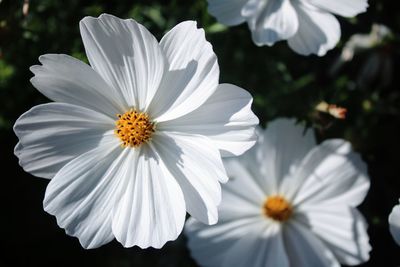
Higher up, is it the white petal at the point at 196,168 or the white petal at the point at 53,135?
the white petal at the point at 53,135

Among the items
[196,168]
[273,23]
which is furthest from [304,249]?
[273,23]

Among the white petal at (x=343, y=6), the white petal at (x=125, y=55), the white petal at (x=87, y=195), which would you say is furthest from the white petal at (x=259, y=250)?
the white petal at (x=343, y=6)

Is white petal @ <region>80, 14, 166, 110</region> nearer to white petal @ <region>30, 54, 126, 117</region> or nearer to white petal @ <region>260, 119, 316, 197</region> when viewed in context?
white petal @ <region>30, 54, 126, 117</region>

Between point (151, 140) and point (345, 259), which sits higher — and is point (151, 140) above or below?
above

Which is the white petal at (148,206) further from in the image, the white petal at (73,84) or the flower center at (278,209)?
the flower center at (278,209)

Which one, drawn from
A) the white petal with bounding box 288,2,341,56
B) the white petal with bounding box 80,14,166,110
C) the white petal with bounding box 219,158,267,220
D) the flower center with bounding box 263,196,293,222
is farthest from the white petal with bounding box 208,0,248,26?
the flower center with bounding box 263,196,293,222

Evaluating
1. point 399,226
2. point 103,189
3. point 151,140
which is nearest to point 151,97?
point 151,140

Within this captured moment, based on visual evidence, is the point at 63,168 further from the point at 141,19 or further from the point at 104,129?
the point at 141,19
